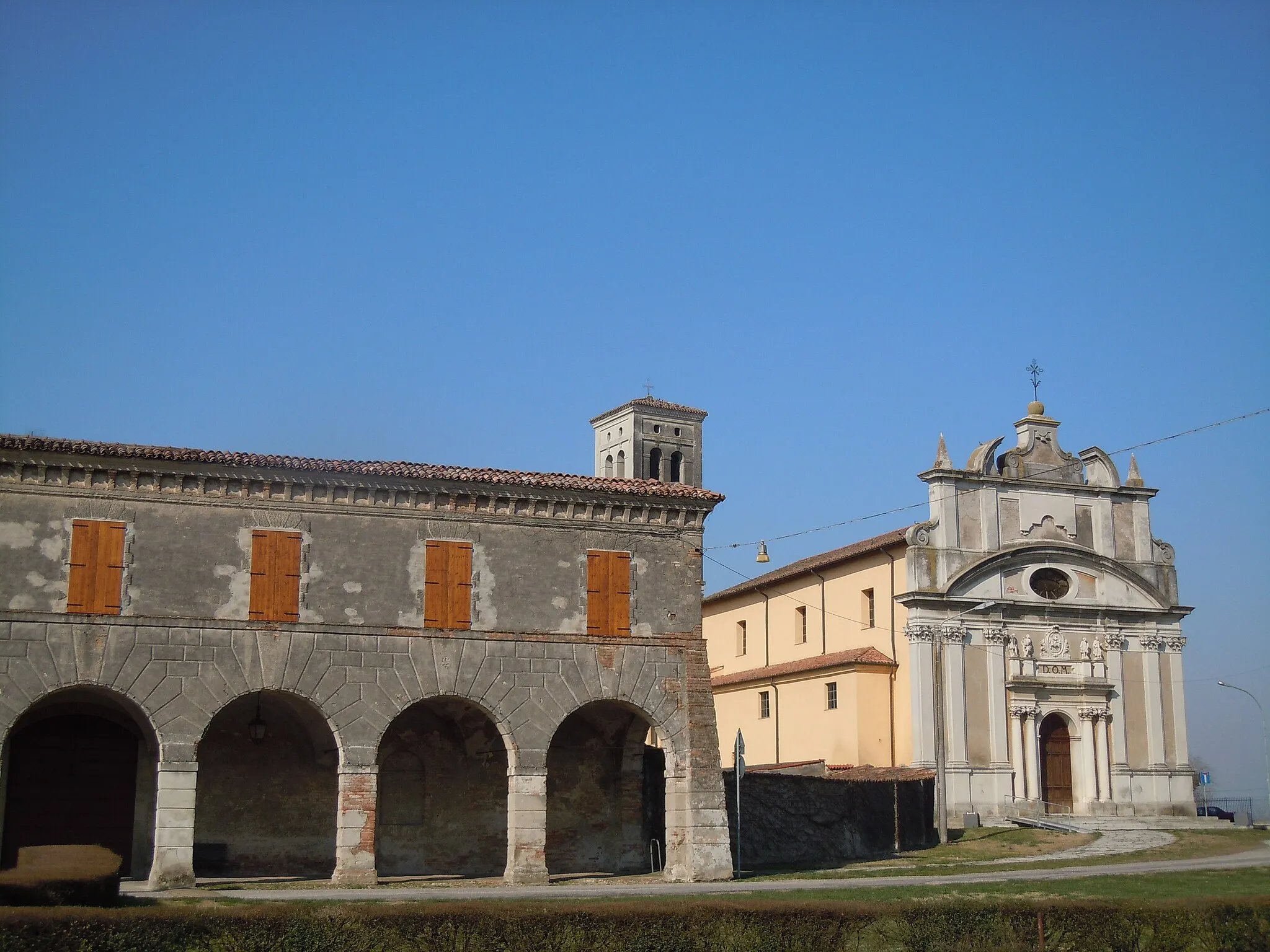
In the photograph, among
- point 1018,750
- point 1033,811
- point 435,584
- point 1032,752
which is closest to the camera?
point 435,584

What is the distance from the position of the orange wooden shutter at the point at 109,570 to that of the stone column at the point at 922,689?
26.1 meters

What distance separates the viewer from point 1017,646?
157 ft

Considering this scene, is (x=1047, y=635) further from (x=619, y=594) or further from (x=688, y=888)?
(x=688, y=888)

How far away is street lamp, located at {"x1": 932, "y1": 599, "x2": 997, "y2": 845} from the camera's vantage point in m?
41.7

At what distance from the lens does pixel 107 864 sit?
72.9 feet

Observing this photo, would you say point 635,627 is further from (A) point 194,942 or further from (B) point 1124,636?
(B) point 1124,636

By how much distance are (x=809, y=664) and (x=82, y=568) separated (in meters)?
27.3

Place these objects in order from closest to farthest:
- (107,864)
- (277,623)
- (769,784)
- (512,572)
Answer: (107,864) → (277,623) → (512,572) → (769,784)

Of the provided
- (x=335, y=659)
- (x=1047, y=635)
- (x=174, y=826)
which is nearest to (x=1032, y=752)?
(x=1047, y=635)

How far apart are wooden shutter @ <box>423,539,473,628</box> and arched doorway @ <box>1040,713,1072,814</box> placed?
80.6ft

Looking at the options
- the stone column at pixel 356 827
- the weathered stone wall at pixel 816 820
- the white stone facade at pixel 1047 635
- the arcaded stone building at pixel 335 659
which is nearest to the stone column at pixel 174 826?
the arcaded stone building at pixel 335 659

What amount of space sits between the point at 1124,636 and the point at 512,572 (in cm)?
2608

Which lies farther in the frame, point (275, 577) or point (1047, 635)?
point (1047, 635)

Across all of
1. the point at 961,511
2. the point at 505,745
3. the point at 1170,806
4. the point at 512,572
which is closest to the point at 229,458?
the point at 512,572
